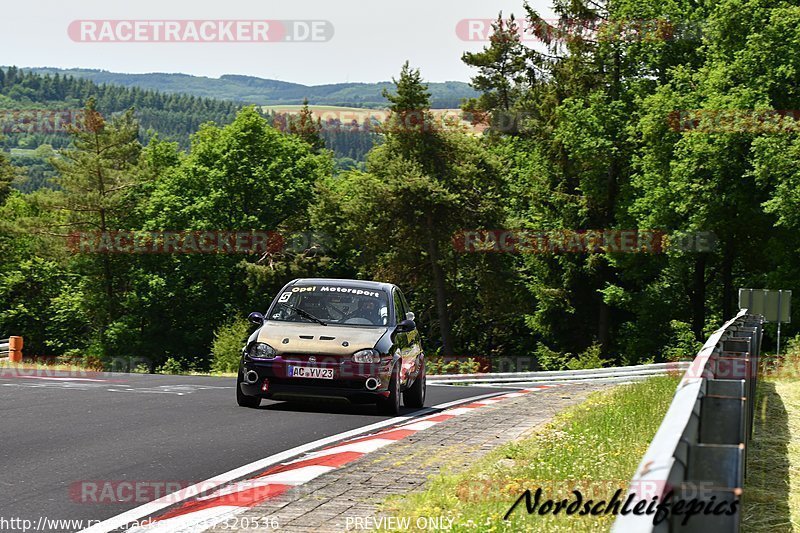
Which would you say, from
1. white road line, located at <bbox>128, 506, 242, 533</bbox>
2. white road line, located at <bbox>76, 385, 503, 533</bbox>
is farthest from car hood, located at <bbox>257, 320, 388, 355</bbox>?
white road line, located at <bbox>128, 506, 242, 533</bbox>

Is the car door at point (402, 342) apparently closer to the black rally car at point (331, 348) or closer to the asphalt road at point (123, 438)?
the black rally car at point (331, 348)

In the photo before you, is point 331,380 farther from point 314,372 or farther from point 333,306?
point 333,306

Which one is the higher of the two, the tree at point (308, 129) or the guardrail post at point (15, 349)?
the tree at point (308, 129)

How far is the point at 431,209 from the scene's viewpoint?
54.5 metres

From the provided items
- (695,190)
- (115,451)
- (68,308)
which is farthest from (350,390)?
(68,308)

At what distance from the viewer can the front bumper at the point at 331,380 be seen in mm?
13195

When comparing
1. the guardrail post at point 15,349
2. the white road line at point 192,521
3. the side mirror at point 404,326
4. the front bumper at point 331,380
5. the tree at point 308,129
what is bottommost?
the guardrail post at point 15,349

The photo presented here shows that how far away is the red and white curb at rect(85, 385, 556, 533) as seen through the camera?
252 inches

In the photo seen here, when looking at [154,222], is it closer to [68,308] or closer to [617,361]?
[68,308]

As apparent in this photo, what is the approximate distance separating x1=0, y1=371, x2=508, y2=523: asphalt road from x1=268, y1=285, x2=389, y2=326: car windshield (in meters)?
1.15

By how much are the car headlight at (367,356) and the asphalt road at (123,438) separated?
68 cm

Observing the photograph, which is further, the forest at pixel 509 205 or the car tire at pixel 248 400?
the forest at pixel 509 205

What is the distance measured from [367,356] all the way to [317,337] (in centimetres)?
70

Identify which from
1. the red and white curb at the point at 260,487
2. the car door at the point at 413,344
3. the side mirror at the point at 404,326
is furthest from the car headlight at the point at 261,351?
the red and white curb at the point at 260,487
